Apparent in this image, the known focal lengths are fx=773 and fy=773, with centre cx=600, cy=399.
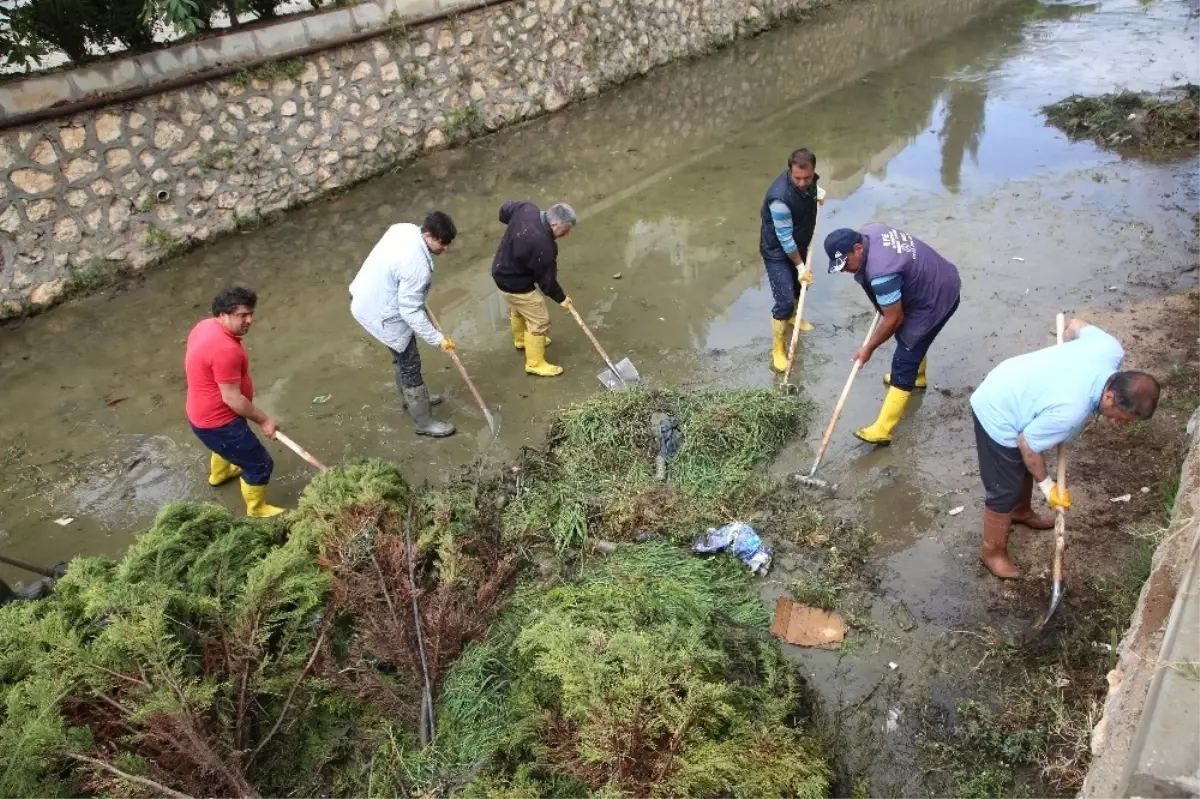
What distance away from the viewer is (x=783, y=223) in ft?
19.1

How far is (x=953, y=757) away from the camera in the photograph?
3.57 meters

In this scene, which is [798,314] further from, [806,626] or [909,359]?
[806,626]

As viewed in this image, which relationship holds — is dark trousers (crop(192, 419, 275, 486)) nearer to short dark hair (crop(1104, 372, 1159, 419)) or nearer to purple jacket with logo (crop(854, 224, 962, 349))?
purple jacket with logo (crop(854, 224, 962, 349))

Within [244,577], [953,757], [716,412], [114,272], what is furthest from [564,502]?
[114,272]

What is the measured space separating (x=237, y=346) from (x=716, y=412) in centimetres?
319

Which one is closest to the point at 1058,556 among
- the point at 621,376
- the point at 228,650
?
the point at 621,376

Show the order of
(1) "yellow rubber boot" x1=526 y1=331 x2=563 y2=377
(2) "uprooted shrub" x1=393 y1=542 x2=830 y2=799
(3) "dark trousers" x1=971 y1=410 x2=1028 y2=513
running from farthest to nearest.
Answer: (1) "yellow rubber boot" x1=526 y1=331 x2=563 y2=377
(3) "dark trousers" x1=971 y1=410 x2=1028 y2=513
(2) "uprooted shrub" x1=393 y1=542 x2=830 y2=799

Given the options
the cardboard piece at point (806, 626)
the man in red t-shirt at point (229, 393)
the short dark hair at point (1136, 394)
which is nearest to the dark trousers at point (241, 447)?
the man in red t-shirt at point (229, 393)

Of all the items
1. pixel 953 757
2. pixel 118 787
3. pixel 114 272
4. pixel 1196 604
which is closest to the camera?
pixel 1196 604

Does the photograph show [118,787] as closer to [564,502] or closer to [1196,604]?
[564,502]

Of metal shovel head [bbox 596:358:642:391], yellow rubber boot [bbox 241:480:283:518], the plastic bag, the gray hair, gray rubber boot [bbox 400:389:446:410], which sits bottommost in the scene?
the plastic bag

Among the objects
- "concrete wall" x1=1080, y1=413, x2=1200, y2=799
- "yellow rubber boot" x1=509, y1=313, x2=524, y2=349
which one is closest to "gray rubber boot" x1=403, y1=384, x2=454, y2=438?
"yellow rubber boot" x1=509, y1=313, x2=524, y2=349

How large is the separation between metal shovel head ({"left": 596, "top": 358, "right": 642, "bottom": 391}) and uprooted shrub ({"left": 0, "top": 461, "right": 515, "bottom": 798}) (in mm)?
2091

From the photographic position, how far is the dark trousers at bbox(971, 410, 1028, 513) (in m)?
4.05
